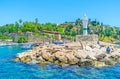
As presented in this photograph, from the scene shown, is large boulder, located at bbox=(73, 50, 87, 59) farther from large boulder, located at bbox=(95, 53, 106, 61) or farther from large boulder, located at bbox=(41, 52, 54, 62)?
large boulder, located at bbox=(41, 52, 54, 62)

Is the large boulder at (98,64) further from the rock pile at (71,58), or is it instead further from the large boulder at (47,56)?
the large boulder at (47,56)

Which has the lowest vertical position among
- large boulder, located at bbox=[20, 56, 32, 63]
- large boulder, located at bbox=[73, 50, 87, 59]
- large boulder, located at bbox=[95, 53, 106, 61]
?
large boulder, located at bbox=[20, 56, 32, 63]

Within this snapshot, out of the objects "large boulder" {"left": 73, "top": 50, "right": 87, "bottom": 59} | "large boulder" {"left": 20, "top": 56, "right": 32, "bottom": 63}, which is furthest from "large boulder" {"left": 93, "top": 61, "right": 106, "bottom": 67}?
"large boulder" {"left": 20, "top": 56, "right": 32, "bottom": 63}

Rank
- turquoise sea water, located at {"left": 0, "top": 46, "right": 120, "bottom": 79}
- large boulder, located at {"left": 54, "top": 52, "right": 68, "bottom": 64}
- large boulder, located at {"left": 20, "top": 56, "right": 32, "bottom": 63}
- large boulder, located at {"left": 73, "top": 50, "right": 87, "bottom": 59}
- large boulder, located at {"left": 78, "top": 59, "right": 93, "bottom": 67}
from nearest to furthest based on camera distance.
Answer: turquoise sea water, located at {"left": 0, "top": 46, "right": 120, "bottom": 79}
large boulder, located at {"left": 78, "top": 59, "right": 93, "bottom": 67}
large boulder, located at {"left": 73, "top": 50, "right": 87, "bottom": 59}
large boulder, located at {"left": 54, "top": 52, "right": 68, "bottom": 64}
large boulder, located at {"left": 20, "top": 56, "right": 32, "bottom": 63}

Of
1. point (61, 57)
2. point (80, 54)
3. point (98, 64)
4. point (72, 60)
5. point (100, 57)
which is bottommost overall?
point (98, 64)

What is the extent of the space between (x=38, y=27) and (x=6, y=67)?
140077mm

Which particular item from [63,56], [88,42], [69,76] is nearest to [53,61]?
[63,56]

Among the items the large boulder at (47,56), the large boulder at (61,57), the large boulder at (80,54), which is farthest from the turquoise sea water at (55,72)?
the large boulder at (47,56)

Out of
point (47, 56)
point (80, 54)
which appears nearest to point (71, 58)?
point (80, 54)

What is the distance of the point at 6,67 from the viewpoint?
47.4 metres

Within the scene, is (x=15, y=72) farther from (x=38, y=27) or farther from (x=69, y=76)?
(x=38, y=27)

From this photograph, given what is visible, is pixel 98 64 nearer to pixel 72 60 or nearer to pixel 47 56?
pixel 72 60

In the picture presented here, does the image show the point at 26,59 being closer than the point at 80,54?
No

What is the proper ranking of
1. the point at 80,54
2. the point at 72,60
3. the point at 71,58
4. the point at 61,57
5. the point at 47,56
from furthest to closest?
1. the point at 47,56
2. the point at 80,54
3. the point at 61,57
4. the point at 71,58
5. the point at 72,60
